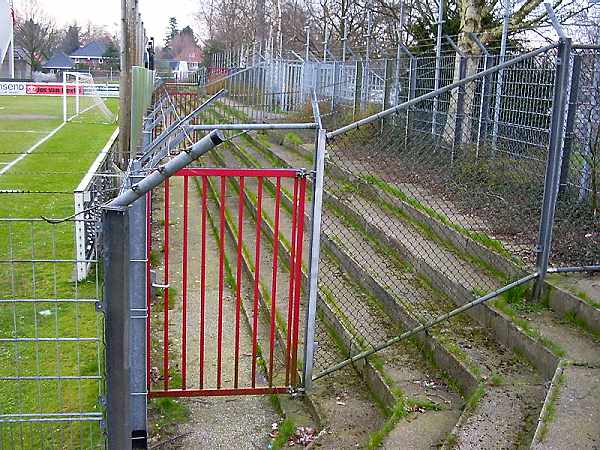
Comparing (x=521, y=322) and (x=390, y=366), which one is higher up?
(x=521, y=322)

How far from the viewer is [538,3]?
488 inches

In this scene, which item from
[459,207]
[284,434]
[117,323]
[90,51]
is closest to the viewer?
[117,323]

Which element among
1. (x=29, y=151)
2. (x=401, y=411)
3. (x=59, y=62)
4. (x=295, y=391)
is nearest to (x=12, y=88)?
(x=29, y=151)

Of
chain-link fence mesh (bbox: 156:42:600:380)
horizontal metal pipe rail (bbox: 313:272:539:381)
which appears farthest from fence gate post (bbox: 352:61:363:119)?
horizontal metal pipe rail (bbox: 313:272:539:381)

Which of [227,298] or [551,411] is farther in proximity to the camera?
[227,298]

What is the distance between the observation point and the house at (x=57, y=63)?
283 ft

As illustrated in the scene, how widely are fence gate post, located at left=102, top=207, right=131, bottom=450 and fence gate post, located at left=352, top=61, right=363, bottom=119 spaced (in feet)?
40.4

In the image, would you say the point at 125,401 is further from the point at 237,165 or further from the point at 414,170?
the point at 237,165

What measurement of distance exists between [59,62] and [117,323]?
92788 millimetres

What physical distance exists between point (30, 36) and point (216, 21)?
25.3m

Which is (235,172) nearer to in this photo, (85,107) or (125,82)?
(125,82)

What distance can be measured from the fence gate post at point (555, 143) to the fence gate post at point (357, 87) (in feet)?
31.5

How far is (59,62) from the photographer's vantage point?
90000 mm

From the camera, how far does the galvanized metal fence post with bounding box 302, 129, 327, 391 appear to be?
16.6 feet
